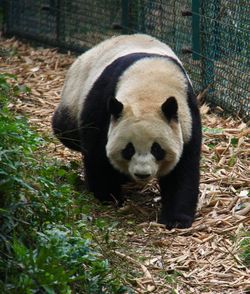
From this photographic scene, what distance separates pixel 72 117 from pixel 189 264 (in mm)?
2467

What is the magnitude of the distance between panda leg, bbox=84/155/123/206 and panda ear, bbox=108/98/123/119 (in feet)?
2.04

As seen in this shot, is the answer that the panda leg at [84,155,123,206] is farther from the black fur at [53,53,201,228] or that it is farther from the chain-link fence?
the chain-link fence

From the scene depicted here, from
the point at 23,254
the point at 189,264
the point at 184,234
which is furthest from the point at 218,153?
the point at 23,254

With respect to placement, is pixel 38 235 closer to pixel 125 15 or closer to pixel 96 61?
pixel 96 61

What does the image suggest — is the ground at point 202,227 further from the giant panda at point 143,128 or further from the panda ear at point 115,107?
the panda ear at point 115,107

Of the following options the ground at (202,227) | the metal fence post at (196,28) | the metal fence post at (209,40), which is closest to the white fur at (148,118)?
the ground at (202,227)

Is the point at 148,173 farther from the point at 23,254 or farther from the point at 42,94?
the point at 42,94

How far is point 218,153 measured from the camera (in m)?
8.32

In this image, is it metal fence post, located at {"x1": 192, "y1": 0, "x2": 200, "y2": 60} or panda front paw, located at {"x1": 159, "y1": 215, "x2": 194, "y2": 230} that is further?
metal fence post, located at {"x1": 192, "y1": 0, "x2": 200, "y2": 60}

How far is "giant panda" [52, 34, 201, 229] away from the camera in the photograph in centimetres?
644

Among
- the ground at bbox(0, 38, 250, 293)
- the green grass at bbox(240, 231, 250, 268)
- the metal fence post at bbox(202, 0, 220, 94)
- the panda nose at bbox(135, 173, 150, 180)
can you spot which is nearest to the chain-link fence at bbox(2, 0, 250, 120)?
the metal fence post at bbox(202, 0, 220, 94)

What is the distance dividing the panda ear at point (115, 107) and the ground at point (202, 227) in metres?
0.59

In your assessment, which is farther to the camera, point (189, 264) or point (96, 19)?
point (96, 19)

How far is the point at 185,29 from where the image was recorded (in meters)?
10.7
